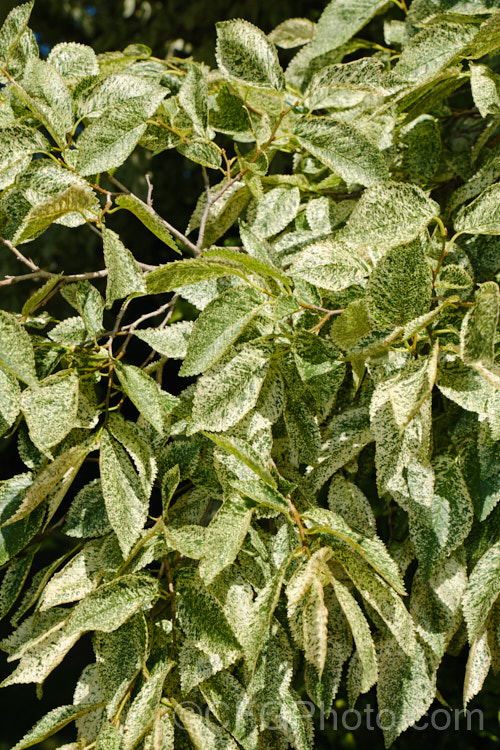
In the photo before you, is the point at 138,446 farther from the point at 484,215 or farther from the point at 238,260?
the point at 484,215

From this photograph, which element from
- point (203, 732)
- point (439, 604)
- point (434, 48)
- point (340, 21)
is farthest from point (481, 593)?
point (340, 21)

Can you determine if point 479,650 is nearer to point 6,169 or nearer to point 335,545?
point 335,545

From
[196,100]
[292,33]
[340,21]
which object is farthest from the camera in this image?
[292,33]

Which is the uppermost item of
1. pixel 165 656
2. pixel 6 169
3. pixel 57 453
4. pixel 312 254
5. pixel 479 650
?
pixel 6 169

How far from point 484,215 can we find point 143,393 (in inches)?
15.4

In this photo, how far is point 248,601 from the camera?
70 centimetres

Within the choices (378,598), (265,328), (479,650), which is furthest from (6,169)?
(479,650)

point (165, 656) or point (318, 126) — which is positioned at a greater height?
point (318, 126)

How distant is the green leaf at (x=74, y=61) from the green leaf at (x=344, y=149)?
12.2 inches

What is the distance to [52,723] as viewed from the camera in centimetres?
71

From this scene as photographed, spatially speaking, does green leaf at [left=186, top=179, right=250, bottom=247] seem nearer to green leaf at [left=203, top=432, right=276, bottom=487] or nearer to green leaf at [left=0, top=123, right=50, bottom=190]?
green leaf at [left=0, top=123, right=50, bottom=190]

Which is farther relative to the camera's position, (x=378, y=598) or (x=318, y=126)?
(x=318, y=126)

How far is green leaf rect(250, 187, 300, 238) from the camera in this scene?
89cm

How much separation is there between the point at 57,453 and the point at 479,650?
52cm
